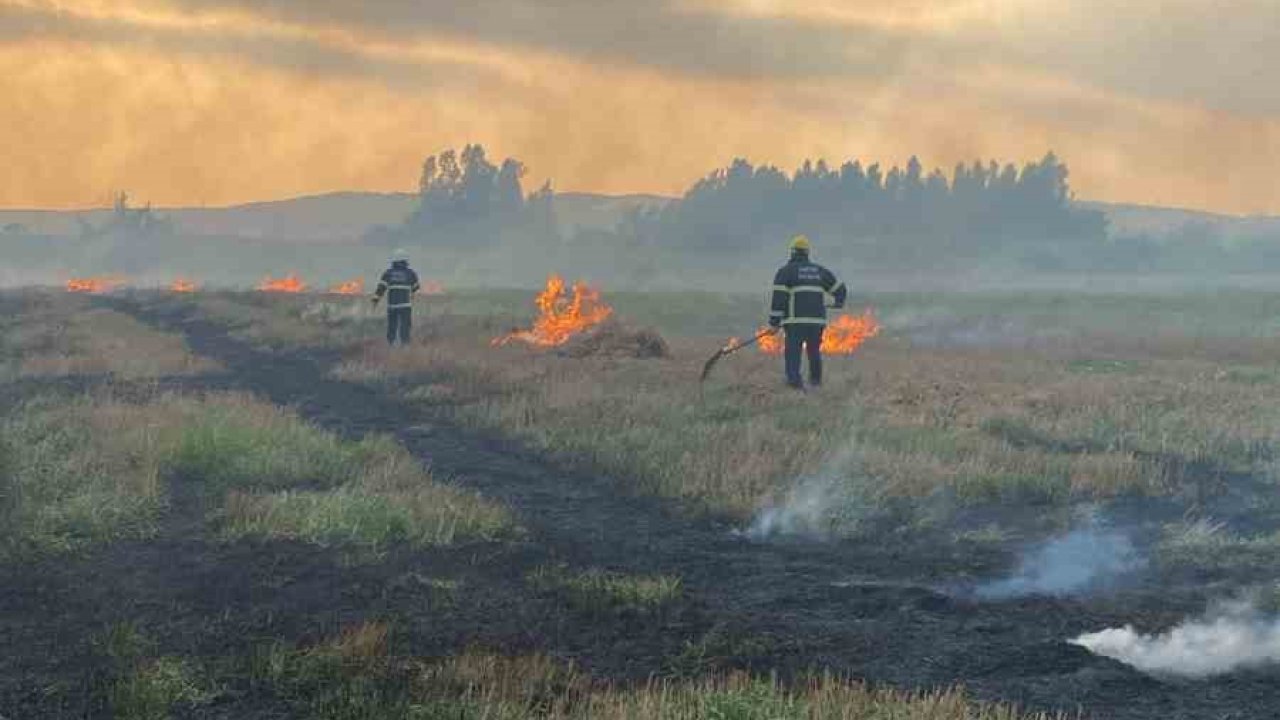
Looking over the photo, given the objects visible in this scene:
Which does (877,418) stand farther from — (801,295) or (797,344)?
(801,295)

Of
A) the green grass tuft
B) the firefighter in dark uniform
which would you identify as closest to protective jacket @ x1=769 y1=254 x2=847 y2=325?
the firefighter in dark uniform

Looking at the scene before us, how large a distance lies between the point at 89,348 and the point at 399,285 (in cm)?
618

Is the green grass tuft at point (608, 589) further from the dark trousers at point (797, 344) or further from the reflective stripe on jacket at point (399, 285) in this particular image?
the reflective stripe on jacket at point (399, 285)

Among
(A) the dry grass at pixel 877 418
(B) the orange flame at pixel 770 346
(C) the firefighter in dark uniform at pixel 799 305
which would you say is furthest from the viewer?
(B) the orange flame at pixel 770 346

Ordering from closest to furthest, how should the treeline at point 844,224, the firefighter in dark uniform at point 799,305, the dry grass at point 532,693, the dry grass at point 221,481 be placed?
the dry grass at point 532,693 → the dry grass at point 221,481 → the firefighter in dark uniform at point 799,305 → the treeline at point 844,224

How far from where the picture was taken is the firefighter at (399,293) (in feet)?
79.3

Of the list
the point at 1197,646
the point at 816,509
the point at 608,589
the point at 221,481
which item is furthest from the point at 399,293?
the point at 1197,646

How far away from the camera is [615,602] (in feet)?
24.9

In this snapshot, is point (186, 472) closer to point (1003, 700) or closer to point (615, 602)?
point (615, 602)

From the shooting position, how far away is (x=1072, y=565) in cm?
897

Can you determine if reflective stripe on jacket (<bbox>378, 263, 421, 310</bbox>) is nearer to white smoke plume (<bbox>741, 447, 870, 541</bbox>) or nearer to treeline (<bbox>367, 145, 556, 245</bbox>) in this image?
white smoke plume (<bbox>741, 447, 870, 541</bbox>)

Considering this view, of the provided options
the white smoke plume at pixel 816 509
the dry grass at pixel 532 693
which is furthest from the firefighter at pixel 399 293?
the dry grass at pixel 532 693

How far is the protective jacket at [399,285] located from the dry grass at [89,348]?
3.83 meters

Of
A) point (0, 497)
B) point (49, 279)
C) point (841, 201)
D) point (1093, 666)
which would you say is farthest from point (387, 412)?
point (49, 279)
